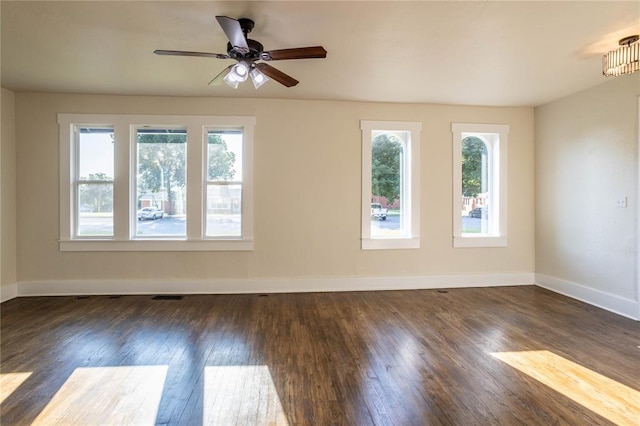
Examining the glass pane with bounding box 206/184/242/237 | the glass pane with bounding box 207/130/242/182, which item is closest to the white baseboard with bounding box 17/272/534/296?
the glass pane with bounding box 206/184/242/237

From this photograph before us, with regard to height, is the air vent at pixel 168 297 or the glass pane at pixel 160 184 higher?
the glass pane at pixel 160 184

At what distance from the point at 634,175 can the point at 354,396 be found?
4064 mm

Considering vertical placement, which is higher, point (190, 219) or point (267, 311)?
point (190, 219)

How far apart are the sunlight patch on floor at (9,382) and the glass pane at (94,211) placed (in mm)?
2468

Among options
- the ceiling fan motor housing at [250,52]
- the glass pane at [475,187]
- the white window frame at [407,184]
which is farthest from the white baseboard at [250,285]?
the ceiling fan motor housing at [250,52]

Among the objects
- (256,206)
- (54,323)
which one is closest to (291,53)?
(256,206)

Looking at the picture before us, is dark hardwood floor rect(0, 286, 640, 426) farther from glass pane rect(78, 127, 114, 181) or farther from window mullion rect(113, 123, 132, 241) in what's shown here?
glass pane rect(78, 127, 114, 181)

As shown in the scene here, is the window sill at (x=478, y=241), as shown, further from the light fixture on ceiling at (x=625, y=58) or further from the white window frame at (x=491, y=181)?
the light fixture on ceiling at (x=625, y=58)

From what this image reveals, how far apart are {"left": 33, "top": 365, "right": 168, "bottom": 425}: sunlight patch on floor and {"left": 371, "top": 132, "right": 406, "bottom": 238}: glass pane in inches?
135

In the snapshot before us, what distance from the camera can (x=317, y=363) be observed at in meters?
2.54

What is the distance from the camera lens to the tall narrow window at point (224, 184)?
461cm

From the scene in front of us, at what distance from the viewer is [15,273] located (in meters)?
4.34

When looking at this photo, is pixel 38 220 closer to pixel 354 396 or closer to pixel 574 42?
pixel 354 396

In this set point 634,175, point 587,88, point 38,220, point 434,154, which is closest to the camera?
point 634,175
